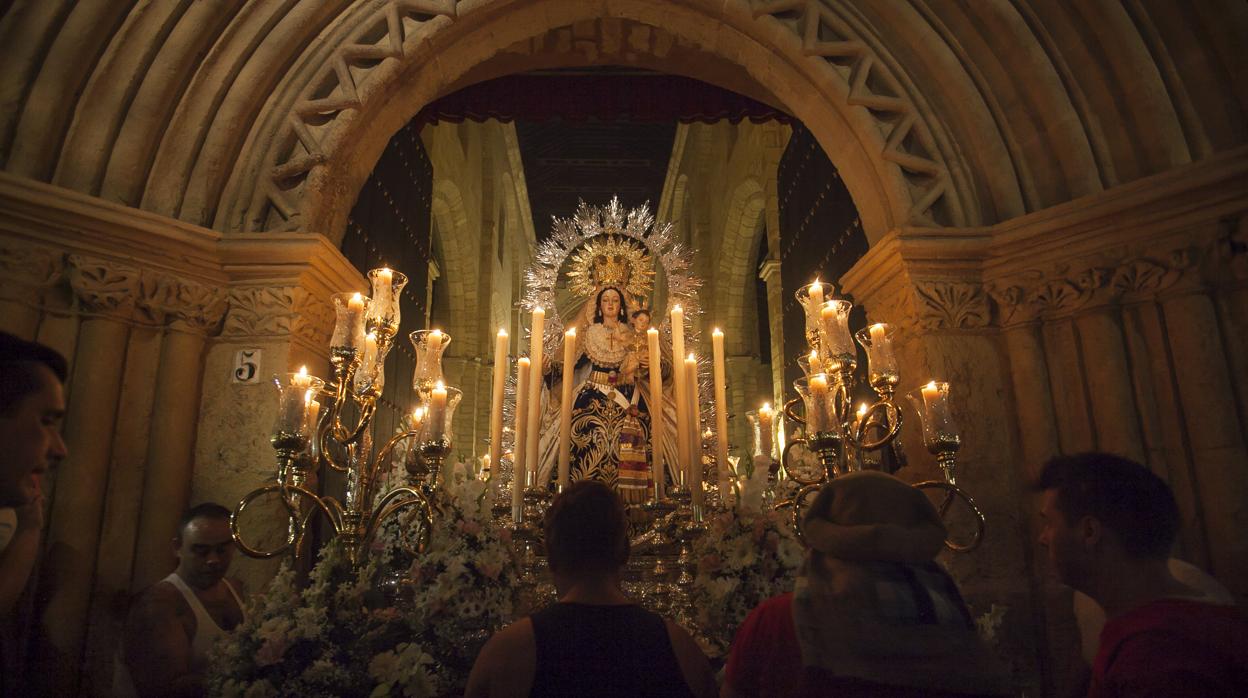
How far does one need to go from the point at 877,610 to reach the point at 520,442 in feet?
6.09

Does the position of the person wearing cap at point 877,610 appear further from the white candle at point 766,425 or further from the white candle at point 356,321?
the white candle at point 766,425

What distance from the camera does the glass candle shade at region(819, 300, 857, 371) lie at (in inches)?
109

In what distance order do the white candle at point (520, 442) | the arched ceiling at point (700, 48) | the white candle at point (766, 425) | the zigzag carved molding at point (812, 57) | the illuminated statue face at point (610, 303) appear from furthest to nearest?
the illuminated statue face at point (610, 303), the zigzag carved molding at point (812, 57), the white candle at point (766, 425), the arched ceiling at point (700, 48), the white candle at point (520, 442)

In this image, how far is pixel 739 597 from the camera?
251 cm

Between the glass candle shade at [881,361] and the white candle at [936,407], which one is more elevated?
the glass candle shade at [881,361]

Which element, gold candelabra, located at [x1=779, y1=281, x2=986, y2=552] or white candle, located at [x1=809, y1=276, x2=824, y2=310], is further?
white candle, located at [x1=809, y1=276, x2=824, y2=310]

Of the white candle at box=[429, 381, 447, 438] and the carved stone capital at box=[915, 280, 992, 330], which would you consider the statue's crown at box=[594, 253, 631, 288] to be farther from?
the white candle at box=[429, 381, 447, 438]

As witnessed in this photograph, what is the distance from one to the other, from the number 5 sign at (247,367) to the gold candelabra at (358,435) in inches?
→ 43.9

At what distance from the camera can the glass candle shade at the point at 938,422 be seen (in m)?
2.62

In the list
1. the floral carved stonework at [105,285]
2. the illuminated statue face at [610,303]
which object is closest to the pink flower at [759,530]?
the illuminated statue face at [610,303]

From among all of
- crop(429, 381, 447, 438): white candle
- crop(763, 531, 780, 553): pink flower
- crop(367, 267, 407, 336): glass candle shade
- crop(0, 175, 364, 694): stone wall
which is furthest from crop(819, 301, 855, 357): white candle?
crop(0, 175, 364, 694): stone wall

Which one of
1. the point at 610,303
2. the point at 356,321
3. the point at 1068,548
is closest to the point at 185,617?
the point at 356,321

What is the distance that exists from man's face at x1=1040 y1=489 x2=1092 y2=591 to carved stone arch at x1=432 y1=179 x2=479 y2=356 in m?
9.99

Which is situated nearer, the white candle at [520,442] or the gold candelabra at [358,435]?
the gold candelabra at [358,435]
